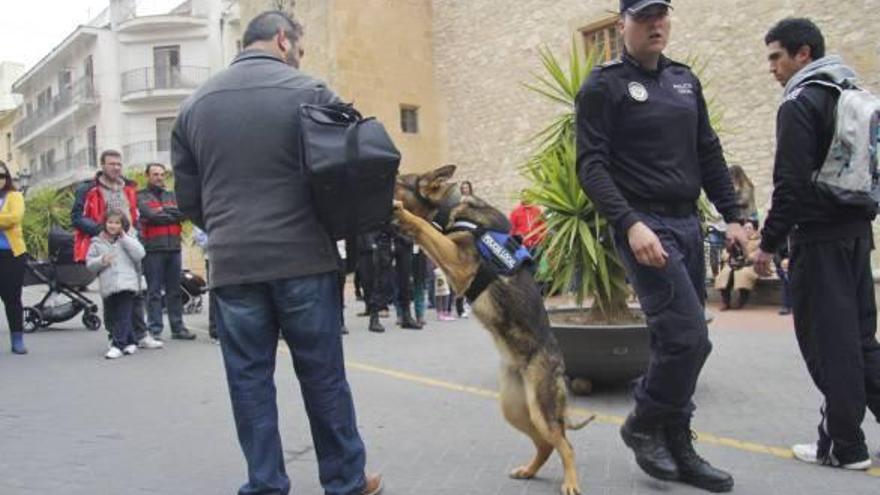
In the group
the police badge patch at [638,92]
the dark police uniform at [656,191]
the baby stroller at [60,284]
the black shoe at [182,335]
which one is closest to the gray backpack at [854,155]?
the dark police uniform at [656,191]

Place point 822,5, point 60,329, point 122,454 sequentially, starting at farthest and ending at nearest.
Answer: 1. point 822,5
2. point 60,329
3. point 122,454

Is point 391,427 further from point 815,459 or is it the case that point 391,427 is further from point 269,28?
point 269,28

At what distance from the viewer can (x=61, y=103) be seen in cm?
4459

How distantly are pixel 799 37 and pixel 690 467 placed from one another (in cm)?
233

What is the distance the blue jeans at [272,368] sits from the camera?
3326 mm

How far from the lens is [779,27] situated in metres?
4.21

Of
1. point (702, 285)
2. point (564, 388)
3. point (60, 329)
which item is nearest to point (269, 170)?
point (564, 388)

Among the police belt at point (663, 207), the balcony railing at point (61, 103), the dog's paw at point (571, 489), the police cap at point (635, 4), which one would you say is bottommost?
the dog's paw at point (571, 489)

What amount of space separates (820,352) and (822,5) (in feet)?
44.0

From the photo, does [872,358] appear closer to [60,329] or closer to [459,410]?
[459,410]

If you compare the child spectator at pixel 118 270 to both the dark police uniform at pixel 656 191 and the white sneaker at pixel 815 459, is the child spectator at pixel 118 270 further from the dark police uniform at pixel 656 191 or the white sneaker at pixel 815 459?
the white sneaker at pixel 815 459

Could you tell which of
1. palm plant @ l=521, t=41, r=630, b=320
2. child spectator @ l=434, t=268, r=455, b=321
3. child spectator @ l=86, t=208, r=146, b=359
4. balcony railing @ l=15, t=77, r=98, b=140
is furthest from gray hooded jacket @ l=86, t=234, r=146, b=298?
balcony railing @ l=15, t=77, r=98, b=140

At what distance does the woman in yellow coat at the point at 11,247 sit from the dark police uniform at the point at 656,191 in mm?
6810

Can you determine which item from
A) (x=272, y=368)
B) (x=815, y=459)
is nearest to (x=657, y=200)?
(x=815, y=459)
